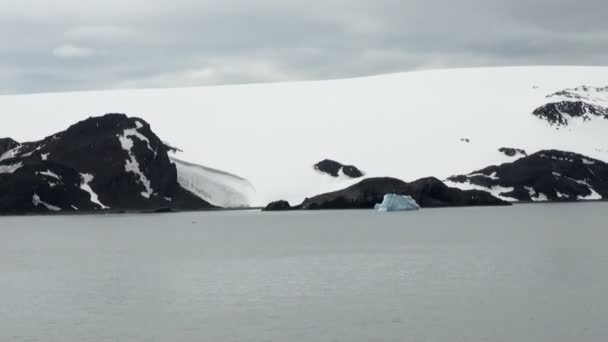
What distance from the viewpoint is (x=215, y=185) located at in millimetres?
112625

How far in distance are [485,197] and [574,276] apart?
72.1m

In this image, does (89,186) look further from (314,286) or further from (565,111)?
(565,111)

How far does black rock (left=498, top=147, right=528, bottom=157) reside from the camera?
119188mm

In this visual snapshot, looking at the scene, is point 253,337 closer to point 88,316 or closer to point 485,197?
point 88,316

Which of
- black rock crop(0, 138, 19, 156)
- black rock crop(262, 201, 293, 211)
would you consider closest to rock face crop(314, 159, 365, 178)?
black rock crop(262, 201, 293, 211)

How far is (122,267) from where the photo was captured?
145 ft

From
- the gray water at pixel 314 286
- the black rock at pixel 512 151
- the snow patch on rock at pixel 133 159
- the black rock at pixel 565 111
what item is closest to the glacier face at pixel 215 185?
the snow patch on rock at pixel 133 159

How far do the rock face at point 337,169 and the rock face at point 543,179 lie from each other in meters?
Result: 12.4

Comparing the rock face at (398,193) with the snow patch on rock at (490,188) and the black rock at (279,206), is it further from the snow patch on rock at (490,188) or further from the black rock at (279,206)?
the snow patch on rock at (490,188)

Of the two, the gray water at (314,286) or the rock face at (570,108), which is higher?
the rock face at (570,108)

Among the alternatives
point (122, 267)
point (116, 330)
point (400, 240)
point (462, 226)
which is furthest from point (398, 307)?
point (462, 226)

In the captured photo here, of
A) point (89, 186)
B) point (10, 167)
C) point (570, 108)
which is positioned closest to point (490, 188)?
point (570, 108)

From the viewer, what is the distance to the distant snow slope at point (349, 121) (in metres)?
120

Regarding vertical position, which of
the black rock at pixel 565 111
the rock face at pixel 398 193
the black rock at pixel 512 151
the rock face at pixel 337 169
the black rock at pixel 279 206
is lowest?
the black rock at pixel 279 206
